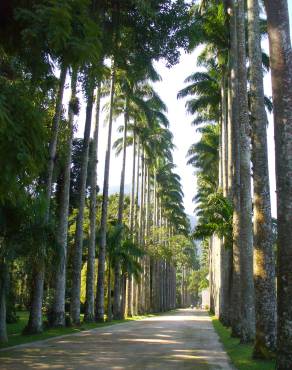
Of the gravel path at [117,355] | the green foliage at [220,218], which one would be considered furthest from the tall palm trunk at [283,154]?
the green foliage at [220,218]

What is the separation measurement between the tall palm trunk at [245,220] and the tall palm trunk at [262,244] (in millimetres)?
2891

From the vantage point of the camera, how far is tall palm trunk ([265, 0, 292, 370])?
8594 millimetres

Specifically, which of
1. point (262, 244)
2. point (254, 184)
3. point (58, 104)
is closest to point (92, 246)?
point (58, 104)

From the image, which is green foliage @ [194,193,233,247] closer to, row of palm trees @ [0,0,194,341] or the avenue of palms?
the avenue of palms

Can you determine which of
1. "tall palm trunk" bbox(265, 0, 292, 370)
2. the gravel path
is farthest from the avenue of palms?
the gravel path

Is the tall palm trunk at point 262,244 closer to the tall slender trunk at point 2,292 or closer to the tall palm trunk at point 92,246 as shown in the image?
the tall slender trunk at point 2,292

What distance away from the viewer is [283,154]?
926 centimetres

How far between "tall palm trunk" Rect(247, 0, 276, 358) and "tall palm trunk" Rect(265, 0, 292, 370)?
11.2 ft

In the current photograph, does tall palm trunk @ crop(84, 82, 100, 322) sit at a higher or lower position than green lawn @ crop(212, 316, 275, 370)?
higher

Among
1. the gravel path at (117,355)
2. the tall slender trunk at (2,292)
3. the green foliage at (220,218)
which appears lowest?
the gravel path at (117,355)

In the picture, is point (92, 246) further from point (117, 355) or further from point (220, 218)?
point (117, 355)

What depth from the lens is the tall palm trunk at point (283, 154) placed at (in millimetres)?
8594

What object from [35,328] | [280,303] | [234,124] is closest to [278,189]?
[280,303]

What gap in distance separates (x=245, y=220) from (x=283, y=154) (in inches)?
303
